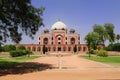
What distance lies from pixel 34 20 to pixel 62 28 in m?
81.2

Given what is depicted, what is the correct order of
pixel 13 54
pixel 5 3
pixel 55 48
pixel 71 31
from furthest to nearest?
pixel 71 31
pixel 55 48
pixel 13 54
pixel 5 3

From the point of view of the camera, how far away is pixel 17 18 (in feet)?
73.8

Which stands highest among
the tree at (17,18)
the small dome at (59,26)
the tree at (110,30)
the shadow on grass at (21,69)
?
the small dome at (59,26)

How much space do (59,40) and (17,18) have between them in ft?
277

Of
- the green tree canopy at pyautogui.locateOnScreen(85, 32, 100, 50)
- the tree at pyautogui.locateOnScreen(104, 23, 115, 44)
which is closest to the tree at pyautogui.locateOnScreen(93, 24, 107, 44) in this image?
the tree at pyautogui.locateOnScreen(104, 23, 115, 44)

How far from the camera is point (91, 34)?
76.5 m

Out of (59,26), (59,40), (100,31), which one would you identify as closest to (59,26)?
(59,26)

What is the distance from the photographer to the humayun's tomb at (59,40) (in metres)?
102

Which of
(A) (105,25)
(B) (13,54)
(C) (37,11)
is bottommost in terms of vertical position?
(B) (13,54)

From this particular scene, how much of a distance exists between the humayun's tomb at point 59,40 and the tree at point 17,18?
77.7 metres

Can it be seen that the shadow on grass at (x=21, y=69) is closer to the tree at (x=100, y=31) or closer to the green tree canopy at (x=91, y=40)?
the green tree canopy at (x=91, y=40)

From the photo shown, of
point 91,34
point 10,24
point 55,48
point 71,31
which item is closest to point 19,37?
point 10,24

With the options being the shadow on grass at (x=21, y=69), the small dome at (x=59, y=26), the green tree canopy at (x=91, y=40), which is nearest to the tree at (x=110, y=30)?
the green tree canopy at (x=91, y=40)

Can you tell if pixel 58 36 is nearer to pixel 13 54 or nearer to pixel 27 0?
pixel 13 54
